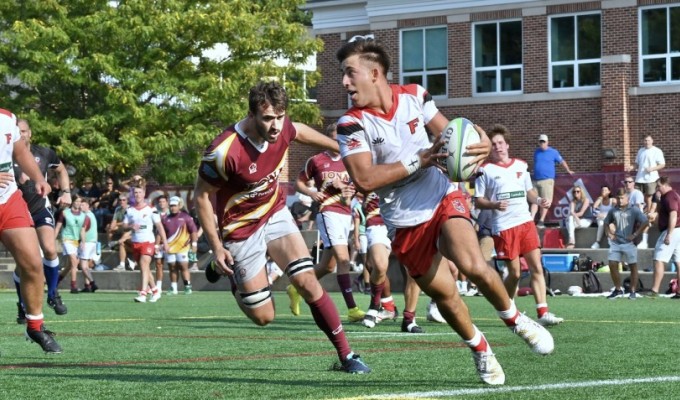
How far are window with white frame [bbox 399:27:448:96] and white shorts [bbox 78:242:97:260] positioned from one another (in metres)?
14.0

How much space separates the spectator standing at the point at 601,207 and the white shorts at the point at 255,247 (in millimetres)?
18637

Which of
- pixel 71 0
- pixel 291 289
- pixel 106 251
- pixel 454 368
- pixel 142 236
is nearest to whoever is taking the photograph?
pixel 454 368

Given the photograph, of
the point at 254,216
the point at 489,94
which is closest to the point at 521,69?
the point at 489,94

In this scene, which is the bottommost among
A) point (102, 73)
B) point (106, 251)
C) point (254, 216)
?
point (106, 251)

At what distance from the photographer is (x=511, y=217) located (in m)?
14.3

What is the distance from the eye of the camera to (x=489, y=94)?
38.8 meters

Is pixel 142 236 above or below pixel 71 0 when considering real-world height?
below

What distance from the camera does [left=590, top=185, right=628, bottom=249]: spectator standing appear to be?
27422 millimetres

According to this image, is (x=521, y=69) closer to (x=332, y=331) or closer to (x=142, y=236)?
(x=142, y=236)

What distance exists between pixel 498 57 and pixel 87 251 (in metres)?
15.1

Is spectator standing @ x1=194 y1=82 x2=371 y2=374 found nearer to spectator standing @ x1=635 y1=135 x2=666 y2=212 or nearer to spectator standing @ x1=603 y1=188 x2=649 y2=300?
spectator standing @ x1=603 y1=188 x2=649 y2=300

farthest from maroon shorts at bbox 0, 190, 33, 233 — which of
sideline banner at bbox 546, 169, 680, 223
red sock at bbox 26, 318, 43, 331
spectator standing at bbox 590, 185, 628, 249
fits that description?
sideline banner at bbox 546, 169, 680, 223

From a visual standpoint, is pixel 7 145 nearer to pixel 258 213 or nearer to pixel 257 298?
pixel 258 213

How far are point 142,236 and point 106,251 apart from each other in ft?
34.7
